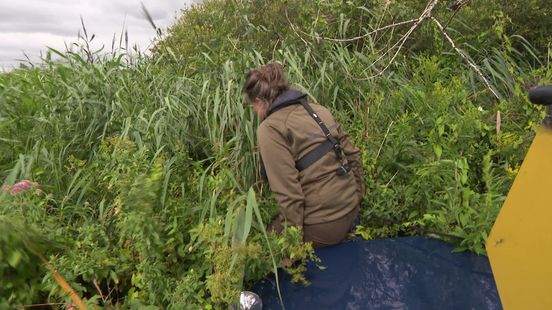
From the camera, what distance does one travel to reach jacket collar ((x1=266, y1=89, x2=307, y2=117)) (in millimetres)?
2273

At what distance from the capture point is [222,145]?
2.68m

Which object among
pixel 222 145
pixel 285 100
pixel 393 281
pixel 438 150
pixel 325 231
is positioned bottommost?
pixel 393 281

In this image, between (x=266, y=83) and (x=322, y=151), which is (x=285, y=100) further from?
(x=322, y=151)

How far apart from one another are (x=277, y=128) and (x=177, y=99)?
3.77ft

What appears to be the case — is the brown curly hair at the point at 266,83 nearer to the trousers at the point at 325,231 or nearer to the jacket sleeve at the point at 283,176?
the jacket sleeve at the point at 283,176

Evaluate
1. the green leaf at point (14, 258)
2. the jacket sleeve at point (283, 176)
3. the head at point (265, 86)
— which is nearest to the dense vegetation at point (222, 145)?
the green leaf at point (14, 258)

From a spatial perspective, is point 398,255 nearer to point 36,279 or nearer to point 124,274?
point 124,274

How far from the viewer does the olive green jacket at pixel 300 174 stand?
84.6 inches

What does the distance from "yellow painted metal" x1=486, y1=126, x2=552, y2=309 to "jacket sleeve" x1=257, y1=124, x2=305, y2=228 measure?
1051 mm

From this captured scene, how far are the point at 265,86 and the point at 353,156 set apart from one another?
0.66m

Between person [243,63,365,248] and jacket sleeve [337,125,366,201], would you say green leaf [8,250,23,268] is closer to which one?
person [243,63,365,248]

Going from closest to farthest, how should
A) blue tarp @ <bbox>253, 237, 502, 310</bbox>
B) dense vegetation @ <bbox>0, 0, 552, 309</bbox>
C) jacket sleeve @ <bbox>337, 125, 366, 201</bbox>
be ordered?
blue tarp @ <bbox>253, 237, 502, 310</bbox>, dense vegetation @ <bbox>0, 0, 552, 309</bbox>, jacket sleeve @ <bbox>337, 125, 366, 201</bbox>

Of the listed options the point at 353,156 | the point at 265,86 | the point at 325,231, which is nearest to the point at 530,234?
the point at 325,231

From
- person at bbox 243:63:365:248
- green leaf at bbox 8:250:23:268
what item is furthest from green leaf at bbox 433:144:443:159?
green leaf at bbox 8:250:23:268
